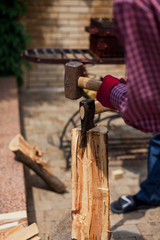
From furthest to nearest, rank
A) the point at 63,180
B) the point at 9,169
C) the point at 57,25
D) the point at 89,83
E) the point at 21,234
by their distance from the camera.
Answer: the point at 57,25 → the point at 63,180 → the point at 9,169 → the point at 21,234 → the point at 89,83

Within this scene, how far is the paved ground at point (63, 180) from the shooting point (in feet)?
9.83

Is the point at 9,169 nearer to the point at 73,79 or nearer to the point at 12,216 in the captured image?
the point at 12,216

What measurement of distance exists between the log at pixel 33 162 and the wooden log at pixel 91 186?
4.50 ft

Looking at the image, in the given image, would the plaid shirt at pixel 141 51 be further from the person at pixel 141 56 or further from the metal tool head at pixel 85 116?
the metal tool head at pixel 85 116

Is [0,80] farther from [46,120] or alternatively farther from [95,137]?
[95,137]

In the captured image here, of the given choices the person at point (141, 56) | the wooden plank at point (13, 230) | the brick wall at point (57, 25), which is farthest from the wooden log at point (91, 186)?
the brick wall at point (57, 25)

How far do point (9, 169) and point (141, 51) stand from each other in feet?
8.28

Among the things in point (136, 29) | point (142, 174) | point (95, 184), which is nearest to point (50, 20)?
point (142, 174)

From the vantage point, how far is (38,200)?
3461 mm

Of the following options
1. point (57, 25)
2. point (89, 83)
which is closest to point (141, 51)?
point (89, 83)

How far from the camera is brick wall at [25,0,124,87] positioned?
6699 millimetres

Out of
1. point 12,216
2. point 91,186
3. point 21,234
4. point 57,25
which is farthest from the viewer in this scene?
point 57,25

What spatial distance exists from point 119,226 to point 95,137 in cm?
145

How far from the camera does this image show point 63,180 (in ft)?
12.6
